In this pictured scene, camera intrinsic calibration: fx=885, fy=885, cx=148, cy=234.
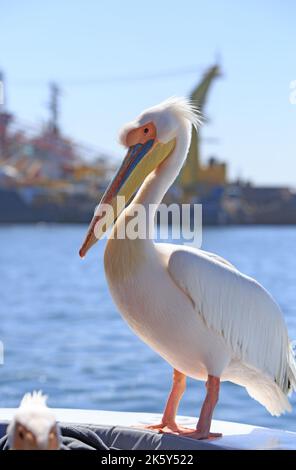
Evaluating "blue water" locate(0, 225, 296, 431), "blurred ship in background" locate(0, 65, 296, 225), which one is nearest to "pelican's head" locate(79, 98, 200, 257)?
"blue water" locate(0, 225, 296, 431)

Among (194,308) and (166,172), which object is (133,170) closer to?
(166,172)

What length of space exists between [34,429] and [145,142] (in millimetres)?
944

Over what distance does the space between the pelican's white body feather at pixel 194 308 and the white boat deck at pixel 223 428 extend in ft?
0.39

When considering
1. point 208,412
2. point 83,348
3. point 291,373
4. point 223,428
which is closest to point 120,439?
point 208,412

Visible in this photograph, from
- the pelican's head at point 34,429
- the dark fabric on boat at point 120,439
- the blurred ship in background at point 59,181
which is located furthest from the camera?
the blurred ship in background at point 59,181

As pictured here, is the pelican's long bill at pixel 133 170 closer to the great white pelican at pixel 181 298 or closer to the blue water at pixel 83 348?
→ the great white pelican at pixel 181 298

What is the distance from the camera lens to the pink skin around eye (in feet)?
6.48

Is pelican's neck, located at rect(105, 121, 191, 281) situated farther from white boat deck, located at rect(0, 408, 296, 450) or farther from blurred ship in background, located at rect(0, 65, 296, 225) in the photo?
blurred ship in background, located at rect(0, 65, 296, 225)

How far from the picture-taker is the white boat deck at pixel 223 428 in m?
1.83

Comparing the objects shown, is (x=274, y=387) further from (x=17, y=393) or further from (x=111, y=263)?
(x=17, y=393)

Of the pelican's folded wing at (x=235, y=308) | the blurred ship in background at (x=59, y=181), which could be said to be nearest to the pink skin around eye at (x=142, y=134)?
the pelican's folded wing at (x=235, y=308)

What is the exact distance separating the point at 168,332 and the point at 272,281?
14.5 metres

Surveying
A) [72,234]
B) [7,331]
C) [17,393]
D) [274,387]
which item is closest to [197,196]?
[72,234]

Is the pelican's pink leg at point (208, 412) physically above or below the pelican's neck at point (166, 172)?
below
